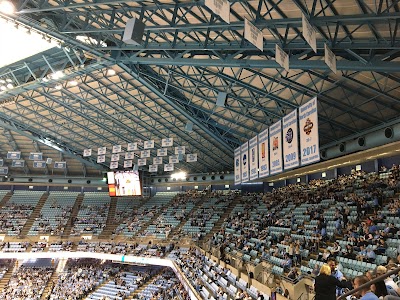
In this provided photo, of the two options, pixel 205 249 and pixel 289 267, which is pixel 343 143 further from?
pixel 205 249

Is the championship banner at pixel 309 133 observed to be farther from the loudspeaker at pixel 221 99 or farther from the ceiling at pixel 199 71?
the loudspeaker at pixel 221 99

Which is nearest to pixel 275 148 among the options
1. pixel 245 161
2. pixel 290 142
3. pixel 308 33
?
pixel 290 142

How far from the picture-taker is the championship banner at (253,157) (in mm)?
21219

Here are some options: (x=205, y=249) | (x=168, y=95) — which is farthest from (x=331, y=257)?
(x=205, y=249)

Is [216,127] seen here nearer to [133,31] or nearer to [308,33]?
[133,31]

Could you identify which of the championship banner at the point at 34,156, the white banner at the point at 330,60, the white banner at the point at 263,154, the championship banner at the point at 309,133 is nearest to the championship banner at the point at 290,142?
the championship banner at the point at 309,133

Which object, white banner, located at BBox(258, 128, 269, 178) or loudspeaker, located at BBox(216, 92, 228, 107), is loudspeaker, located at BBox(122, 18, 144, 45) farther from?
white banner, located at BBox(258, 128, 269, 178)

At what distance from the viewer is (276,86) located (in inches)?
778

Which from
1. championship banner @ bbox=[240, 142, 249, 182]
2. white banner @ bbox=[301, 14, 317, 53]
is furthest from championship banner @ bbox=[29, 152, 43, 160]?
white banner @ bbox=[301, 14, 317, 53]

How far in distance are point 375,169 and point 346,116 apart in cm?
972

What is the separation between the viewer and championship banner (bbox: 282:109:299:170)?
16.1m

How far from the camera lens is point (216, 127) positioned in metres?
28.5

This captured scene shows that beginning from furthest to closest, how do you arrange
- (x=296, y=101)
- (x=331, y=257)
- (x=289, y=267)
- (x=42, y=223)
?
(x=42, y=223) < (x=296, y=101) < (x=289, y=267) < (x=331, y=257)

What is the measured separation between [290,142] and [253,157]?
17.4 feet
